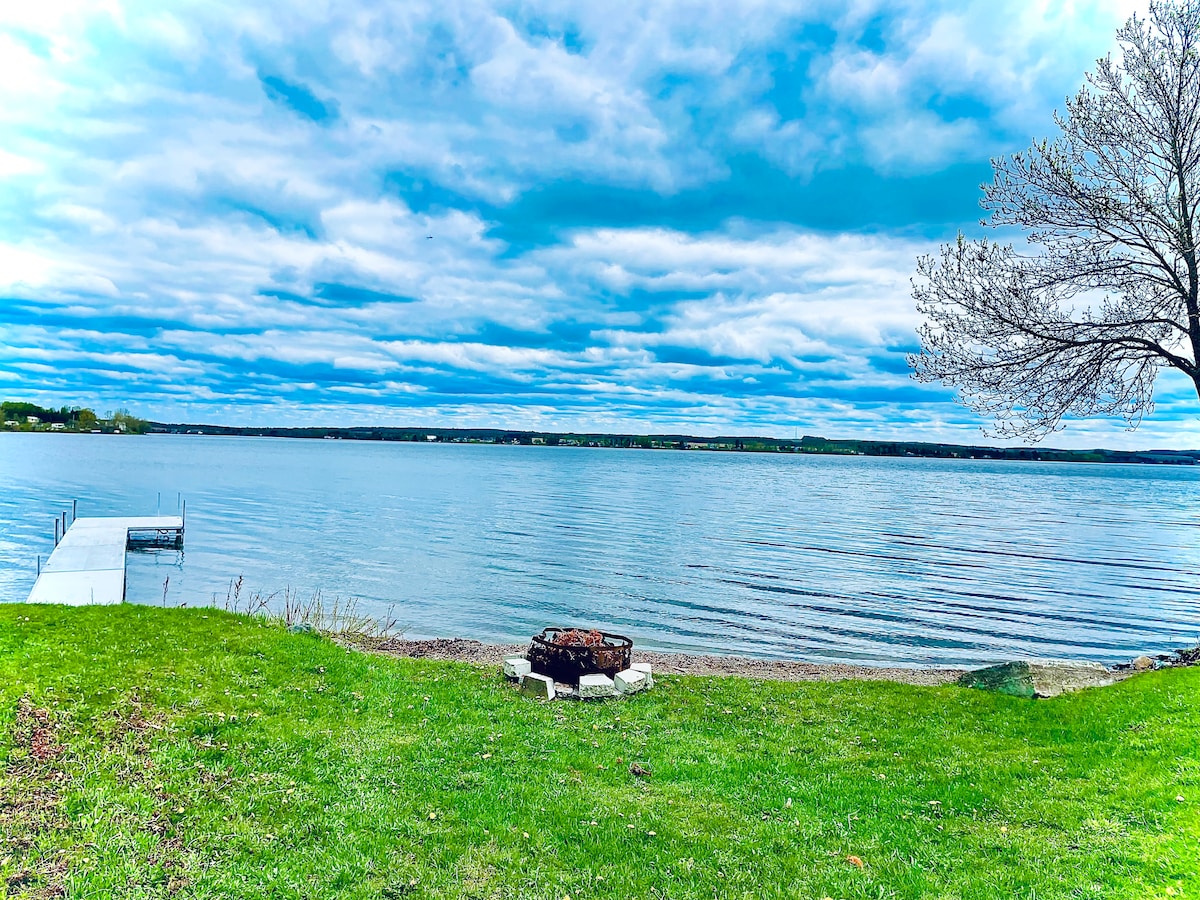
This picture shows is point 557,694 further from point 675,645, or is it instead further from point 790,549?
point 790,549

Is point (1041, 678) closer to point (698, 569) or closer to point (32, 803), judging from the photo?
point (32, 803)

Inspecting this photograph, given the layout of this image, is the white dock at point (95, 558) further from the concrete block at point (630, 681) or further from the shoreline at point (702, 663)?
the concrete block at point (630, 681)

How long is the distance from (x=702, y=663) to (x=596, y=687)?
7.44 metres

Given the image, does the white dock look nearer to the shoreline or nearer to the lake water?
the lake water

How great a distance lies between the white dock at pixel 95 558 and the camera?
81.7 ft

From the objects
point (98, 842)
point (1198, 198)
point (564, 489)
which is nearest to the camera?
point (98, 842)

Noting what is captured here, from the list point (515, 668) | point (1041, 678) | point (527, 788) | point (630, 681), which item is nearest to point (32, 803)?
point (527, 788)

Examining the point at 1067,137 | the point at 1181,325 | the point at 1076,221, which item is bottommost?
the point at 1181,325

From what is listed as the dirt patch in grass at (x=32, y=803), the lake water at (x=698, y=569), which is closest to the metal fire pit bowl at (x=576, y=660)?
the dirt patch in grass at (x=32, y=803)

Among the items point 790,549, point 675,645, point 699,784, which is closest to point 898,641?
point 675,645

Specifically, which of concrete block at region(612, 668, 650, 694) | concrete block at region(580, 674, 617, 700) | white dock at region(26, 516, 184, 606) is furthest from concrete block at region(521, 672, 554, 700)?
white dock at region(26, 516, 184, 606)

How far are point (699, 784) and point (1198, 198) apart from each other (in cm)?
1596

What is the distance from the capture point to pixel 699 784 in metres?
9.40

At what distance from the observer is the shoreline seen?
744 inches
